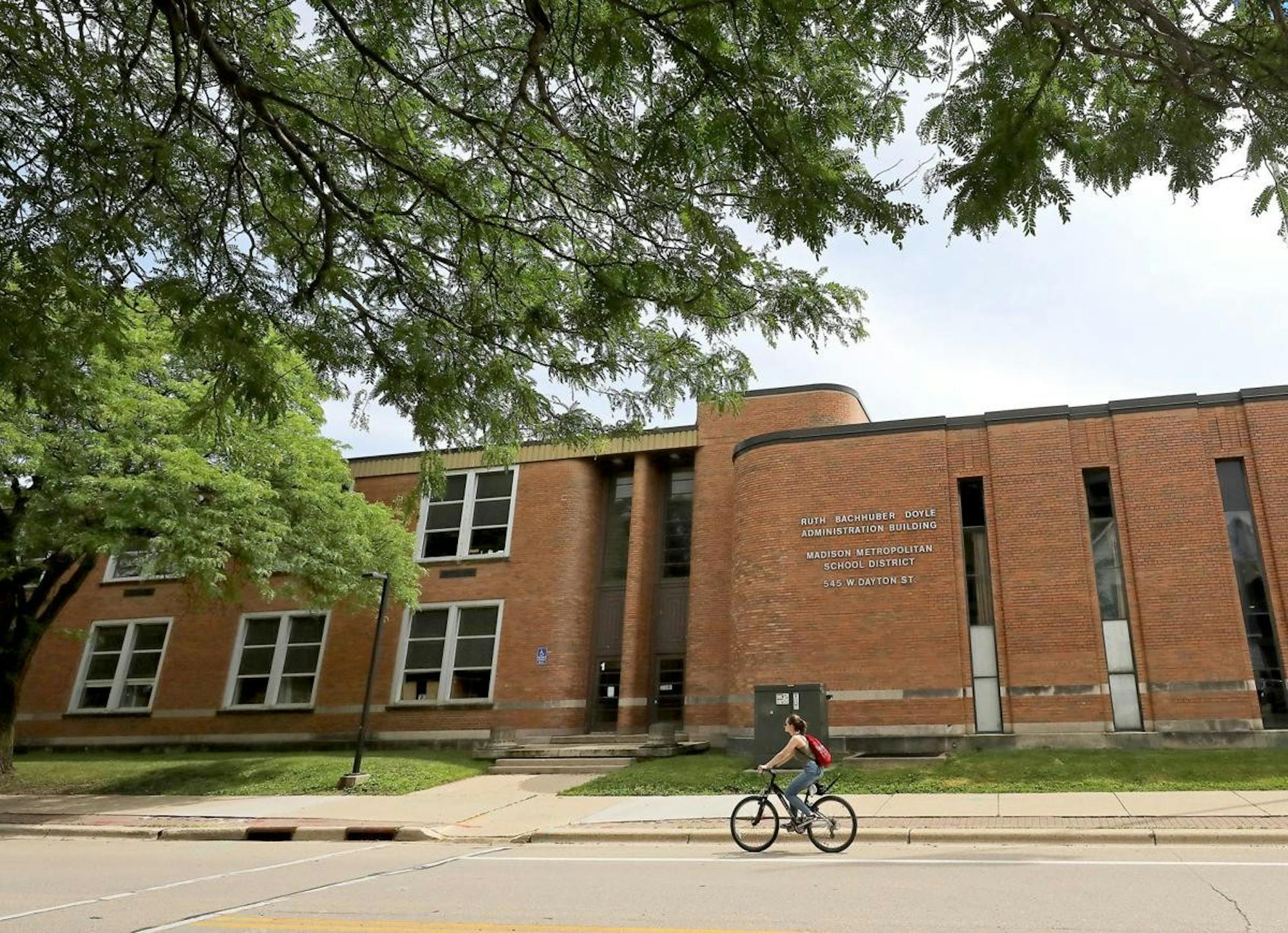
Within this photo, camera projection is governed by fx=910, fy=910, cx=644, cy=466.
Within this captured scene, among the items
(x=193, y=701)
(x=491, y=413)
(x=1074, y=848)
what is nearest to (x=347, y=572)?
(x=193, y=701)

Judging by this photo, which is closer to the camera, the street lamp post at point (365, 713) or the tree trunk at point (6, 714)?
the street lamp post at point (365, 713)

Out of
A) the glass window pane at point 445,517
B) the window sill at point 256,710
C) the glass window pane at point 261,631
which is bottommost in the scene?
the window sill at point 256,710

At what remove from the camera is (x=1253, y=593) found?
1830cm

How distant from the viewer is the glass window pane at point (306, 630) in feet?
89.5

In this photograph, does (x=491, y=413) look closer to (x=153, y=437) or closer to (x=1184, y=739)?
(x=153, y=437)

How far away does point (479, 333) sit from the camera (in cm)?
737

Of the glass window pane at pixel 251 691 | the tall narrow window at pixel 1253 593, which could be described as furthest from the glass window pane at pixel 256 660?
the tall narrow window at pixel 1253 593

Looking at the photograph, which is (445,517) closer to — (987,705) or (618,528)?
(618,528)

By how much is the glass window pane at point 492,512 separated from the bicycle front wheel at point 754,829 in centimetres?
1612

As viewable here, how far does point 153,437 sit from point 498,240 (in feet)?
40.4

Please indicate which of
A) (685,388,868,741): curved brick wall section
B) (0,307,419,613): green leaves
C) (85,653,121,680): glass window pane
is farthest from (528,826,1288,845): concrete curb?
(85,653,121,680): glass window pane

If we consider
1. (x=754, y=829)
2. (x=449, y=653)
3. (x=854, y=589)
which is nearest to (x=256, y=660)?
(x=449, y=653)

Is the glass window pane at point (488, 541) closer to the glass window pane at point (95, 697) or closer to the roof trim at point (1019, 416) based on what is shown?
the roof trim at point (1019, 416)

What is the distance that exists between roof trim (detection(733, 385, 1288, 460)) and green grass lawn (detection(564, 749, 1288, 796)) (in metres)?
7.21
